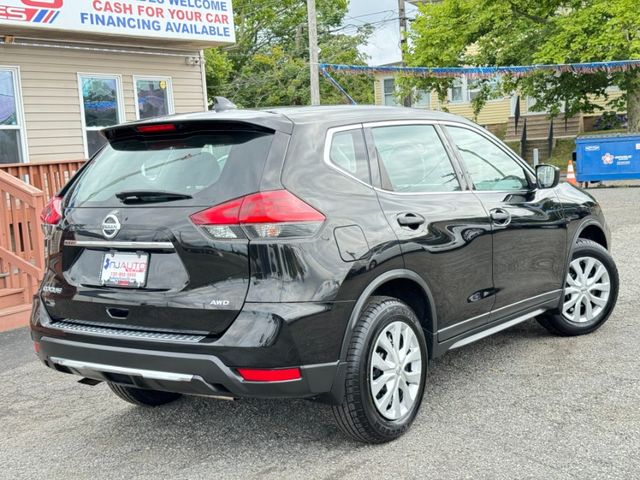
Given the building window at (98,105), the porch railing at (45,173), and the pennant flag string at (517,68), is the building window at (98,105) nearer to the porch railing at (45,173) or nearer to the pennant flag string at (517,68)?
the porch railing at (45,173)

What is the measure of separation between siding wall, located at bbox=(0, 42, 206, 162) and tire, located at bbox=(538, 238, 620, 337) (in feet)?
28.2

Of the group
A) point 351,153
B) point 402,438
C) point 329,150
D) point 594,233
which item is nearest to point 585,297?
point 594,233

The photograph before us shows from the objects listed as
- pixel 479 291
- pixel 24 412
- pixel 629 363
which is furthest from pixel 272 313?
pixel 629 363

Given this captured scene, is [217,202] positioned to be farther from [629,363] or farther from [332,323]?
[629,363]

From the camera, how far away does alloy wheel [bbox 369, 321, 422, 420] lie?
→ 3.70 meters

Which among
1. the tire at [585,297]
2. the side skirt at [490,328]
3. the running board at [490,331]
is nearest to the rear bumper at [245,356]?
the side skirt at [490,328]

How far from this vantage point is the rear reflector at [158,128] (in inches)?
147

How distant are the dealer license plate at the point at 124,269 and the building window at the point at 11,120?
9.05m

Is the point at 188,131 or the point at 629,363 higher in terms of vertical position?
the point at 188,131

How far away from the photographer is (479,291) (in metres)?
4.48

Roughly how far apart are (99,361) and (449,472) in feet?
5.76

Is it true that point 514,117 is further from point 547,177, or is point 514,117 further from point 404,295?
point 404,295

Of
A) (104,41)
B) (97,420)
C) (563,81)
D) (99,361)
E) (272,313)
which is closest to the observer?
(272,313)

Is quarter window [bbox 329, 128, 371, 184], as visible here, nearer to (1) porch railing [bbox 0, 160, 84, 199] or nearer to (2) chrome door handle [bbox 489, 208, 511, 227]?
(2) chrome door handle [bbox 489, 208, 511, 227]
